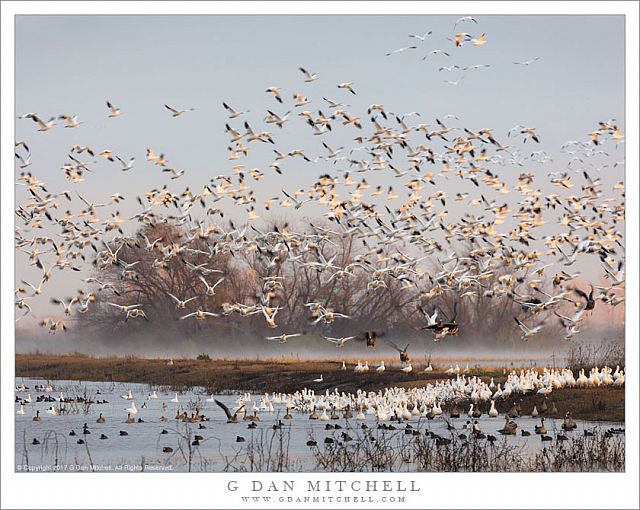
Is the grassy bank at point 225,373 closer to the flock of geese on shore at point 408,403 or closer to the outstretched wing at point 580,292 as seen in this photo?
the flock of geese on shore at point 408,403

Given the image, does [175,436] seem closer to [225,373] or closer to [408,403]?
[408,403]

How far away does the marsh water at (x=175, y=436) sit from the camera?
22703 mm

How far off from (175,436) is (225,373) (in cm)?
830

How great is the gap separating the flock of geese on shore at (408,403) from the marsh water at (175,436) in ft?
0.44

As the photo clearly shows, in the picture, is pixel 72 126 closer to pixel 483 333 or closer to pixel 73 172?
pixel 73 172

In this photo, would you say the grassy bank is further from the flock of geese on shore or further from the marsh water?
the marsh water

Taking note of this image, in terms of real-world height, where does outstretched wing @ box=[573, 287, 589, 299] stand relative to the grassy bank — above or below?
above

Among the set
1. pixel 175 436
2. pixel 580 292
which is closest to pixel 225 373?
pixel 175 436

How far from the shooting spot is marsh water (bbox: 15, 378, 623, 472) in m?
22.7

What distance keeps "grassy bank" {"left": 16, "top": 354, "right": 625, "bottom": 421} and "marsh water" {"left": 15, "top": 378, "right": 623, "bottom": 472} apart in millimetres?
2639

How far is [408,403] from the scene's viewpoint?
90.8 feet

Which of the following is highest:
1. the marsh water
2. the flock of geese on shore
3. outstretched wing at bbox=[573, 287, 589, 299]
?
outstretched wing at bbox=[573, 287, 589, 299]

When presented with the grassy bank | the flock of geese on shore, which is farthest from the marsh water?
the grassy bank

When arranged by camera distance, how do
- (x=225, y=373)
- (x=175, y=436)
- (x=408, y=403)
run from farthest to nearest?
(x=225, y=373)
(x=408, y=403)
(x=175, y=436)
